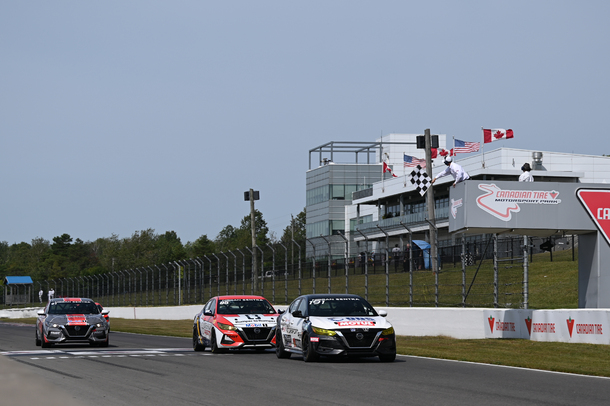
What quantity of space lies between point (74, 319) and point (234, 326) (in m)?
5.13

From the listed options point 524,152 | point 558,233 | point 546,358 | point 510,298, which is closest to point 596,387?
point 546,358

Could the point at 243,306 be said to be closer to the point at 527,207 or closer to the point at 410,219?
the point at 527,207

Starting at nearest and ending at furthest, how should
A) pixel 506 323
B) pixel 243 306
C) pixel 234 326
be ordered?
pixel 234 326
pixel 243 306
pixel 506 323

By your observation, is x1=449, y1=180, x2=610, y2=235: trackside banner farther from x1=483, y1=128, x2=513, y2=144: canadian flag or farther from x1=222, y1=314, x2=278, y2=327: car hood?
x1=483, y1=128, x2=513, y2=144: canadian flag

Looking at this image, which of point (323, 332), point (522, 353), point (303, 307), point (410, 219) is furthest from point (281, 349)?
point (410, 219)

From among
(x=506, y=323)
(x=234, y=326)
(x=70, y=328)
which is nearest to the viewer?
(x=234, y=326)

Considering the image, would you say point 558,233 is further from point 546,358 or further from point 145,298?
point 145,298

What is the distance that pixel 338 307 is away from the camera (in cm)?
1572

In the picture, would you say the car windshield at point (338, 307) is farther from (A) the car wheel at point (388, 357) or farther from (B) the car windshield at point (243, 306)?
(B) the car windshield at point (243, 306)

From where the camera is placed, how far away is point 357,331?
14.6m

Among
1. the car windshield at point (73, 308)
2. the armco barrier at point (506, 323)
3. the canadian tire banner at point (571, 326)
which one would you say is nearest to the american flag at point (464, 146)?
the armco barrier at point (506, 323)

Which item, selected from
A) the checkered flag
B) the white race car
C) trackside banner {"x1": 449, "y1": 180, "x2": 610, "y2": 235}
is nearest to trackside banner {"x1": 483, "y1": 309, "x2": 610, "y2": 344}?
trackside banner {"x1": 449, "y1": 180, "x2": 610, "y2": 235}

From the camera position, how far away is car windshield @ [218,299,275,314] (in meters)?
18.8

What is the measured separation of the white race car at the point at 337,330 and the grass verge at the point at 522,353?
75.4 inches
